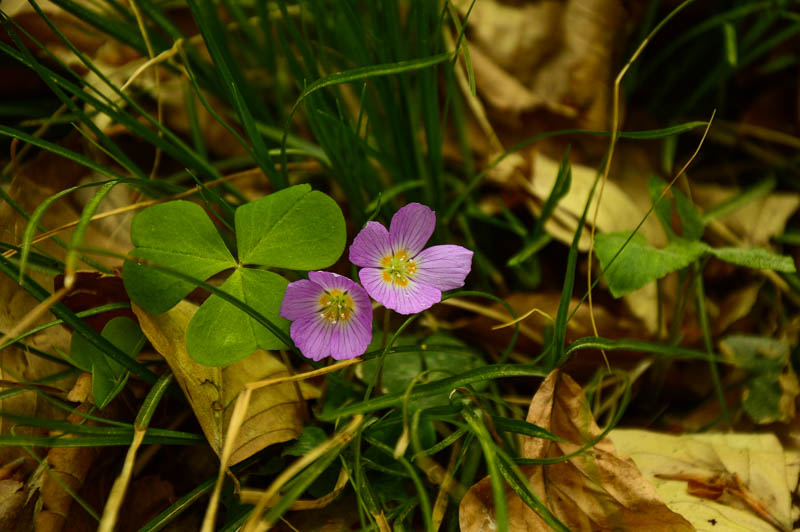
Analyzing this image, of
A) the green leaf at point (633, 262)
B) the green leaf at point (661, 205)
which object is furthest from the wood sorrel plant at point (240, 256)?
the green leaf at point (661, 205)

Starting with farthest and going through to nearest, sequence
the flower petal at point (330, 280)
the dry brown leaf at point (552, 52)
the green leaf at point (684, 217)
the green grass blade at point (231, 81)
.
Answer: the dry brown leaf at point (552, 52) < the green leaf at point (684, 217) < the green grass blade at point (231, 81) < the flower petal at point (330, 280)

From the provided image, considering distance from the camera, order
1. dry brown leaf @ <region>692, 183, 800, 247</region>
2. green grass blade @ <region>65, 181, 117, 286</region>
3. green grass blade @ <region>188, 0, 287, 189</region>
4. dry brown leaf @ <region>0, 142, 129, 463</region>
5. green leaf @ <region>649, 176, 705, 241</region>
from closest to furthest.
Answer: green grass blade @ <region>65, 181, 117, 286</region> < green grass blade @ <region>188, 0, 287, 189</region> < dry brown leaf @ <region>0, 142, 129, 463</region> < green leaf @ <region>649, 176, 705, 241</region> < dry brown leaf @ <region>692, 183, 800, 247</region>

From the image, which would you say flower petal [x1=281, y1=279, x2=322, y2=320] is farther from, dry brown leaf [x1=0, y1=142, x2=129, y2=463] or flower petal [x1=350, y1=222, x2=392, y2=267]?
dry brown leaf [x1=0, y1=142, x2=129, y2=463]

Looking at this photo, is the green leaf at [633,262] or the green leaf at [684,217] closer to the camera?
the green leaf at [633,262]

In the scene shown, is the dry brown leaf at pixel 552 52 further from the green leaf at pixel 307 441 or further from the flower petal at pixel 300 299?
the green leaf at pixel 307 441

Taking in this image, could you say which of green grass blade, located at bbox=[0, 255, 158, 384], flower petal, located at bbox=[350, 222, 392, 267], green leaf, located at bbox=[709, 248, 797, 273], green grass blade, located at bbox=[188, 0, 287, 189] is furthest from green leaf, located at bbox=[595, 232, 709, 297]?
green grass blade, located at bbox=[0, 255, 158, 384]

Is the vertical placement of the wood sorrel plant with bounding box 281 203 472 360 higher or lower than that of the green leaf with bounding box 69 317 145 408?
higher

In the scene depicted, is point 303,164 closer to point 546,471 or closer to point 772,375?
point 546,471
